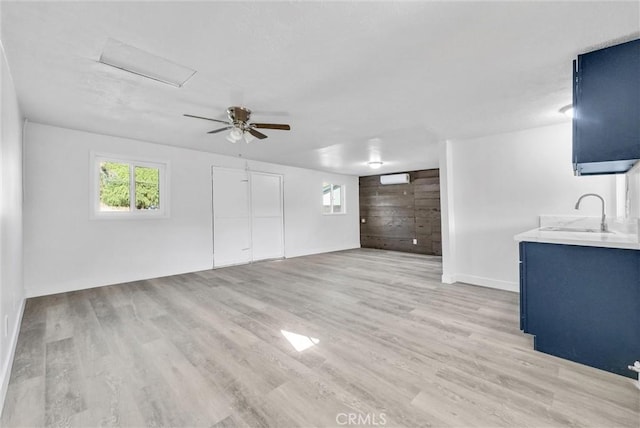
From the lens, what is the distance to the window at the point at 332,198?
26.6ft

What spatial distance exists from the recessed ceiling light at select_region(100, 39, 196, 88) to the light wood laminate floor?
2.32 metres

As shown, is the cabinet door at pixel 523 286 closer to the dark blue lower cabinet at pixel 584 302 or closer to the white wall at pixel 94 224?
the dark blue lower cabinet at pixel 584 302

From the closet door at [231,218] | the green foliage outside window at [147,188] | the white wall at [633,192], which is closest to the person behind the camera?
the white wall at [633,192]

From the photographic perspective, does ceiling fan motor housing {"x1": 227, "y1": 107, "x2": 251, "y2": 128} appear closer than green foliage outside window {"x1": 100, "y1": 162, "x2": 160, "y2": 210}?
Yes

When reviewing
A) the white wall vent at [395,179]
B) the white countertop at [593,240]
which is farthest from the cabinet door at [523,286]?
the white wall vent at [395,179]

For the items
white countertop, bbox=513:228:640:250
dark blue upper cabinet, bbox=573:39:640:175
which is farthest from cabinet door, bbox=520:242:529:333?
dark blue upper cabinet, bbox=573:39:640:175

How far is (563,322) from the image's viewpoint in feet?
6.65

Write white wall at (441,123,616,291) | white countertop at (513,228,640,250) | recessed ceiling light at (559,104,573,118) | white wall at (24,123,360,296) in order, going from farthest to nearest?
white wall at (24,123,360,296), white wall at (441,123,616,291), recessed ceiling light at (559,104,573,118), white countertop at (513,228,640,250)

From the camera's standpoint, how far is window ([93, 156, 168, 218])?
4211 millimetres

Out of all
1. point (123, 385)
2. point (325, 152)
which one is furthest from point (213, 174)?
point (123, 385)

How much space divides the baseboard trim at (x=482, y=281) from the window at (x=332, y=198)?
4.36 metres

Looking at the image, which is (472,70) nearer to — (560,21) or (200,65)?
(560,21)

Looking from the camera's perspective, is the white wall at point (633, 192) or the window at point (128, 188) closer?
the white wall at point (633, 192)

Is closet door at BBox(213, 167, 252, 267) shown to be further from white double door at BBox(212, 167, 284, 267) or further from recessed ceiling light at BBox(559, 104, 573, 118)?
recessed ceiling light at BBox(559, 104, 573, 118)
